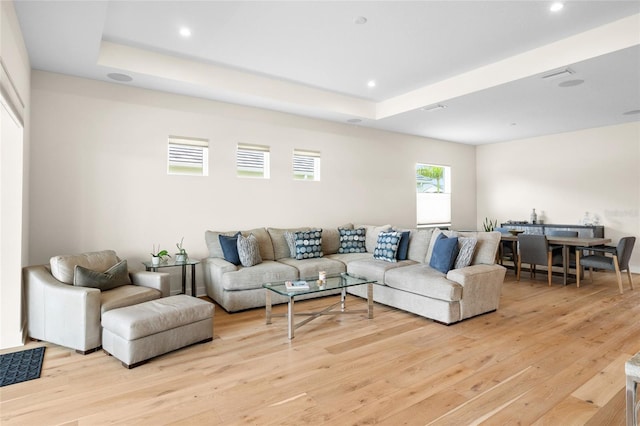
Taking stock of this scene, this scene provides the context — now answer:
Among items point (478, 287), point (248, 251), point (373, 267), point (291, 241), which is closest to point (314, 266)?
point (291, 241)

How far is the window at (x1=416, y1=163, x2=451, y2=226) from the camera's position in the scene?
7.69 metres

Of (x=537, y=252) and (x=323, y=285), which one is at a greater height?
(x=537, y=252)

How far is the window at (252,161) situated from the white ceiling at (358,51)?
66cm

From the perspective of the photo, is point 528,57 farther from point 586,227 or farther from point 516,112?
point 586,227

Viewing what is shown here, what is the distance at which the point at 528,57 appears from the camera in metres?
4.04

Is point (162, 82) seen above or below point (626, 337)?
above

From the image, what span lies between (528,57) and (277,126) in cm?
345

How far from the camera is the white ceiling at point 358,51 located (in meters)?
3.11

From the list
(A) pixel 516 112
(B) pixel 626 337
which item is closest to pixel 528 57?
(A) pixel 516 112


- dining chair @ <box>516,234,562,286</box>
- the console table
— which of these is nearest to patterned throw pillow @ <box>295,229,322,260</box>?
dining chair @ <box>516,234,562,286</box>

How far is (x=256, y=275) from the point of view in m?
4.30

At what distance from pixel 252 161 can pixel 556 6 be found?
401 cm

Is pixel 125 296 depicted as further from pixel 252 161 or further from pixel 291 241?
pixel 252 161

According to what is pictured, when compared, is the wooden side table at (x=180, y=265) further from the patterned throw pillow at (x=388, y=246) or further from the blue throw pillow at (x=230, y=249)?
the patterned throw pillow at (x=388, y=246)
